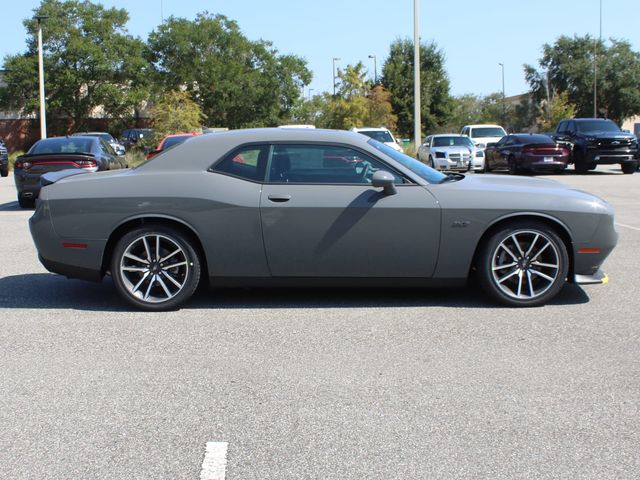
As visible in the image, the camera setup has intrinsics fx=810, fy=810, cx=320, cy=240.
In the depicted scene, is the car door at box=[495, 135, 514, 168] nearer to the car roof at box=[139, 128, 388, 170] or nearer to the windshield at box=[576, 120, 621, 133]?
the windshield at box=[576, 120, 621, 133]

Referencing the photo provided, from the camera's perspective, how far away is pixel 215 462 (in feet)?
11.8

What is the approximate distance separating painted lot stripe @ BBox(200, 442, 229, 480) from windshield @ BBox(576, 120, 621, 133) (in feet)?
84.5

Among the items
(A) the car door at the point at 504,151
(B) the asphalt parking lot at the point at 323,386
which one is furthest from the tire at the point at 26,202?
(A) the car door at the point at 504,151

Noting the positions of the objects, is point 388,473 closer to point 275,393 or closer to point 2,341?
point 275,393

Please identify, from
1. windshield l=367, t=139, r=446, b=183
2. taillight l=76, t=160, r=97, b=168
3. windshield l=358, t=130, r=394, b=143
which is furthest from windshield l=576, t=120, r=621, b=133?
windshield l=367, t=139, r=446, b=183

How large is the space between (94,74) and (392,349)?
54.5 meters

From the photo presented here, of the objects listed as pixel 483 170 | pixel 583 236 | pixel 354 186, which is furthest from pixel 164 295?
pixel 483 170

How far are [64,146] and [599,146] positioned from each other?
17.5m

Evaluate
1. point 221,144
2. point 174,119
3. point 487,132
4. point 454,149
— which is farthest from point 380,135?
point 221,144

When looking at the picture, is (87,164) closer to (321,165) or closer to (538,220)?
(321,165)

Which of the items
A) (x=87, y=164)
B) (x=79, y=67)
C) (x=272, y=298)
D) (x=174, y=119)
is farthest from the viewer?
(x=79, y=67)

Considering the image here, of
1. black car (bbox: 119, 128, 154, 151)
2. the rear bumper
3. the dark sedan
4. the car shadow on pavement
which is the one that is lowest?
the car shadow on pavement

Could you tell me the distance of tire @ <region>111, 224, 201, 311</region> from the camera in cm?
654

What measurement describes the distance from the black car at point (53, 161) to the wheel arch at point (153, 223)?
856 centimetres
